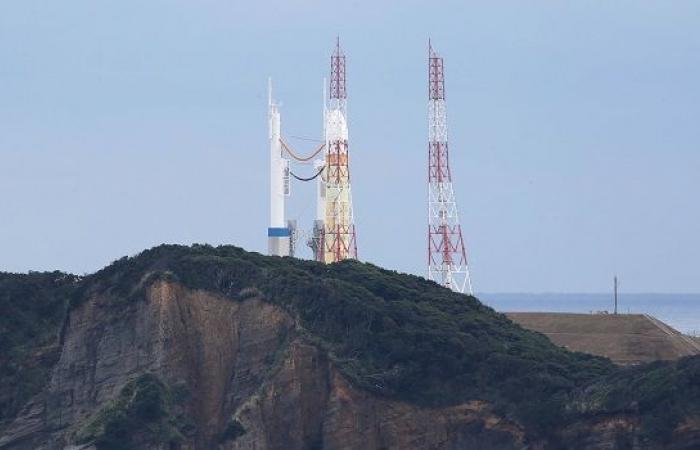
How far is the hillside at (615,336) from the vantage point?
386 ft

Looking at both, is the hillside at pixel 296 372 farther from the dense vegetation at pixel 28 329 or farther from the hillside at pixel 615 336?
the hillside at pixel 615 336

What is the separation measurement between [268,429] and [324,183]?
51573 mm

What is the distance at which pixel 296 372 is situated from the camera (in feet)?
264

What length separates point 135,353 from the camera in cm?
8412

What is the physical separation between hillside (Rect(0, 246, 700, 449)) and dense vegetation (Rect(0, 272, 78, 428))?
145mm

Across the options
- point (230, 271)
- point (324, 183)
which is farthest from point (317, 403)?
point (324, 183)

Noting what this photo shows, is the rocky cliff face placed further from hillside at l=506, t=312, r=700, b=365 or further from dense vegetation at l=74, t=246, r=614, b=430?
hillside at l=506, t=312, r=700, b=365

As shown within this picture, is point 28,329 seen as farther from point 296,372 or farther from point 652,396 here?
point 652,396

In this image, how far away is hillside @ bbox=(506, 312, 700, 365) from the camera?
11769cm

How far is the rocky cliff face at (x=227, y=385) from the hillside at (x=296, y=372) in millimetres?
54

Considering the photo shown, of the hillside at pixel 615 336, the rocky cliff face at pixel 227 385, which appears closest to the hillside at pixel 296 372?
the rocky cliff face at pixel 227 385

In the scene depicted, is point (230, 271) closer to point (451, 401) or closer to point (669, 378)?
point (451, 401)

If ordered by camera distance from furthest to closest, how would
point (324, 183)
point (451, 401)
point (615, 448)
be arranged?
point (324, 183), point (451, 401), point (615, 448)

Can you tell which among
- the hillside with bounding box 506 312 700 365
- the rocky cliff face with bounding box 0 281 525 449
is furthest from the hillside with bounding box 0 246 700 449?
the hillside with bounding box 506 312 700 365
